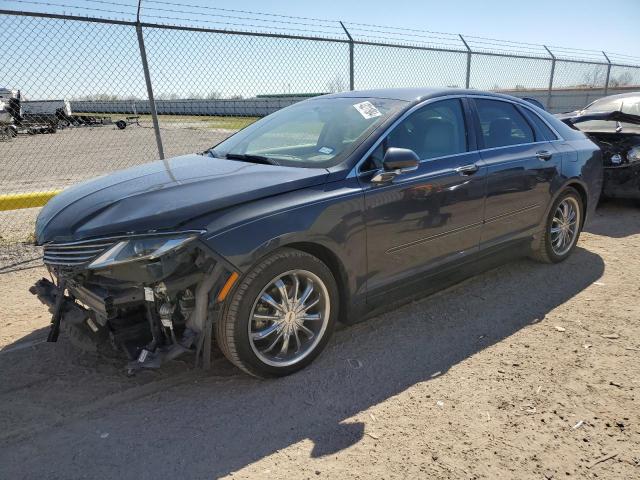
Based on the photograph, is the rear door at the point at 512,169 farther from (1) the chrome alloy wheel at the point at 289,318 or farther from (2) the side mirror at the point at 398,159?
(1) the chrome alloy wheel at the point at 289,318

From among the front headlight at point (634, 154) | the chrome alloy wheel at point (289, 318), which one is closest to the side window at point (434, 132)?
the chrome alloy wheel at point (289, 318)

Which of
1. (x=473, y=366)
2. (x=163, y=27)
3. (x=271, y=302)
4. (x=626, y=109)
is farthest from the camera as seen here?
(x=626, y=109)

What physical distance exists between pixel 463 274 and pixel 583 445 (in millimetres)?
1697

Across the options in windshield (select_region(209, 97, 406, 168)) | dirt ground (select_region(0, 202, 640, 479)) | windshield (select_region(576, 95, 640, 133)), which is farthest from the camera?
windshield (select_region(576, 95, 640, 133))

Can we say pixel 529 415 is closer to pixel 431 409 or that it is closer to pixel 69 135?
pixel 431 409

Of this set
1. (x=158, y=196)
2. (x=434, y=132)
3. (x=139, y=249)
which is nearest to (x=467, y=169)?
(x=434, y=132)

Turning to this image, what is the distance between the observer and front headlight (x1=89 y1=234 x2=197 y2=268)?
252 cm

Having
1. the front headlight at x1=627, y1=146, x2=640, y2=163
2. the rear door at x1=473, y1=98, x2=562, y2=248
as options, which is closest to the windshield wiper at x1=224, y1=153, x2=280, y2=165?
the rear door at x1=473, y1=98, x2=562, y2=248

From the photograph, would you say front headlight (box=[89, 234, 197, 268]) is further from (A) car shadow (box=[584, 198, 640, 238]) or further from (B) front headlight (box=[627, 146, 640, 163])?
(B) front headlight (box=[627, 146, 640, 163])

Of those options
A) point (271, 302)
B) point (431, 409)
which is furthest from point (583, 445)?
point (271, 302)

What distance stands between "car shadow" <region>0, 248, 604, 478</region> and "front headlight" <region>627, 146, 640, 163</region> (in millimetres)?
3994

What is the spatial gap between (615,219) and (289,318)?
583 centimetres

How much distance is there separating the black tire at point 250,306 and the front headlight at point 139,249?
1.37 feet

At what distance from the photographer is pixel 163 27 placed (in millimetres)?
5738
